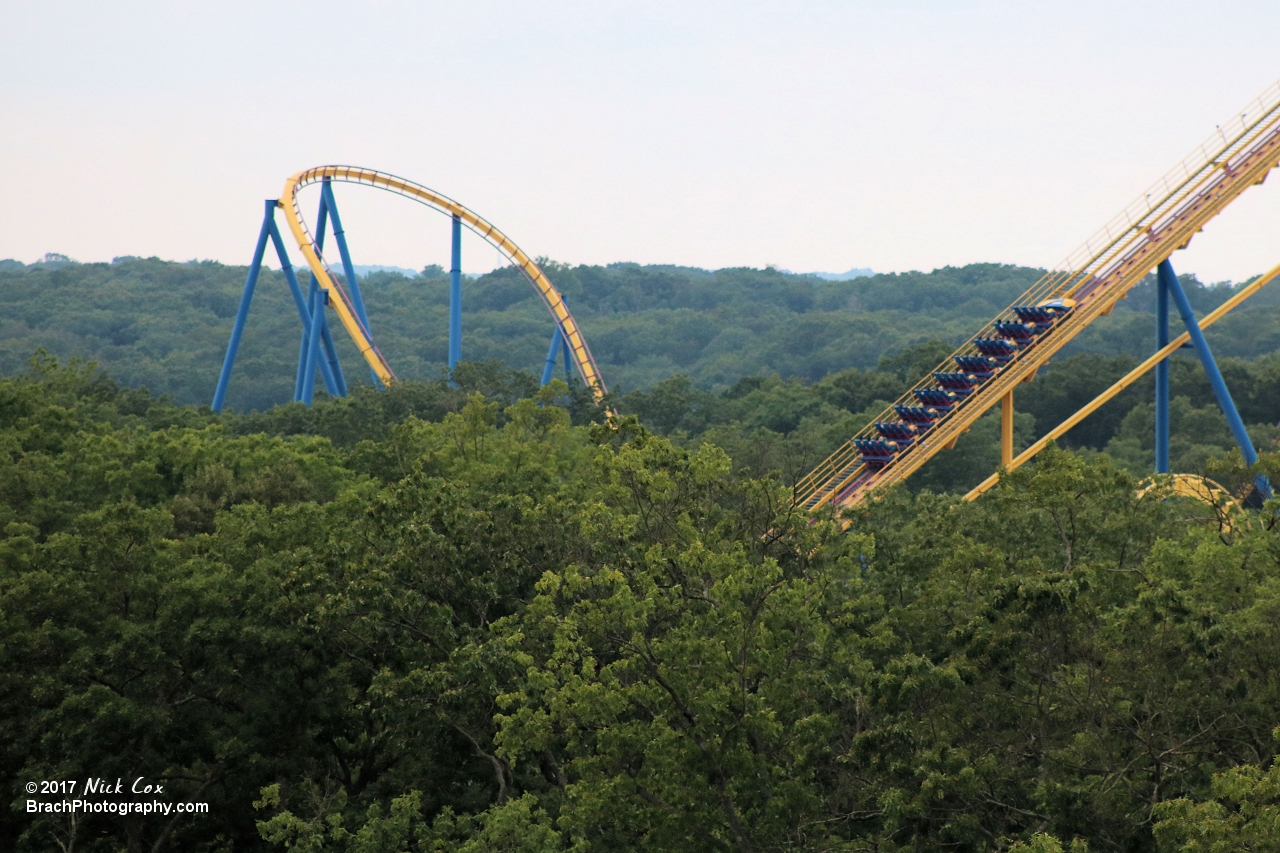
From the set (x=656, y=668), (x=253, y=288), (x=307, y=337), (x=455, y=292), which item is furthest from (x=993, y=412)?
(x=656, y=668)

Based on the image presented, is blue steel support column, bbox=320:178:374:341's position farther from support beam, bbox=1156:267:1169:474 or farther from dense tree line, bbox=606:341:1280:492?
support beam, bbox=1156:267:1169:474

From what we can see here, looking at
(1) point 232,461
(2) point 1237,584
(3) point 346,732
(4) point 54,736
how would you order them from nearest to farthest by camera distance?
1. (2) point 1237,584
2. (4) point 54,736
3. (3) point 346,732
4. (1) point 232,461

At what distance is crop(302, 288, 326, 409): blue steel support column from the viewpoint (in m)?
39.1

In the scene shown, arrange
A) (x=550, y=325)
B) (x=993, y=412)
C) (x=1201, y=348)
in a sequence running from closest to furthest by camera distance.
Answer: (x=1201, y=348), (x=993, y=412), (x=550, y=325)

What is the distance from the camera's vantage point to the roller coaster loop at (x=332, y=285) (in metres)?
38.2

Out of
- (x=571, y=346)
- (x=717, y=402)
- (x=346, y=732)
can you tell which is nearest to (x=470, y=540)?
(x=346, y=732)

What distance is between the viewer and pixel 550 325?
117 m

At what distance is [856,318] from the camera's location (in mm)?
108812

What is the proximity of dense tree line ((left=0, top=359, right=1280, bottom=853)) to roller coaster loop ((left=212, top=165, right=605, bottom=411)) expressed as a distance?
57.0ft

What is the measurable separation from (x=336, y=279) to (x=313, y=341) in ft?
7.03

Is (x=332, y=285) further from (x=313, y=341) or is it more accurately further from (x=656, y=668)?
(x=656, y=668)

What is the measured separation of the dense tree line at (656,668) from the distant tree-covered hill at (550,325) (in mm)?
70362

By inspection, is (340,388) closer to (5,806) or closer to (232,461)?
(232,461)

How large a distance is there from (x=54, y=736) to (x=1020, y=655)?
970 centimetres
